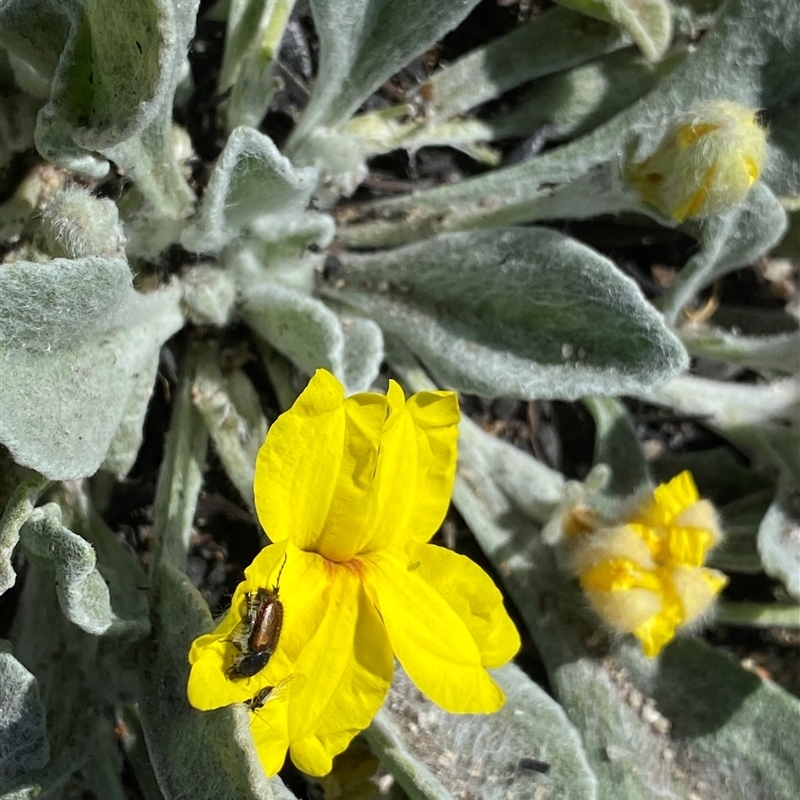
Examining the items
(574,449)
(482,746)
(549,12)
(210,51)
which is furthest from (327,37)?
(482,746)

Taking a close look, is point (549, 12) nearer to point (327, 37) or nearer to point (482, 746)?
point (327, 37)

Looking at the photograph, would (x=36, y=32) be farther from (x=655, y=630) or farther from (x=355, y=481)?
(x=655, y=630)

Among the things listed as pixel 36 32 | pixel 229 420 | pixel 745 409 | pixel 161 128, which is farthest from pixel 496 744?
pixel 36 32

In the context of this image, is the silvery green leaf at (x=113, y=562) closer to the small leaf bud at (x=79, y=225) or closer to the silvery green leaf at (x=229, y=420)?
the silvery green leaf at (x=229, y=420)

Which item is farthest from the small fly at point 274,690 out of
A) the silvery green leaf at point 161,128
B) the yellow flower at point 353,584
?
the silvery green leaf at point 161,128

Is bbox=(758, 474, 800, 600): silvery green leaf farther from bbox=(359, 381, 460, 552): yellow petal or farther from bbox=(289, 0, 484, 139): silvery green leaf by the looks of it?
bbox=(289, 0, 484, 139): silvery green leaf

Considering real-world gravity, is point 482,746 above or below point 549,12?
below
